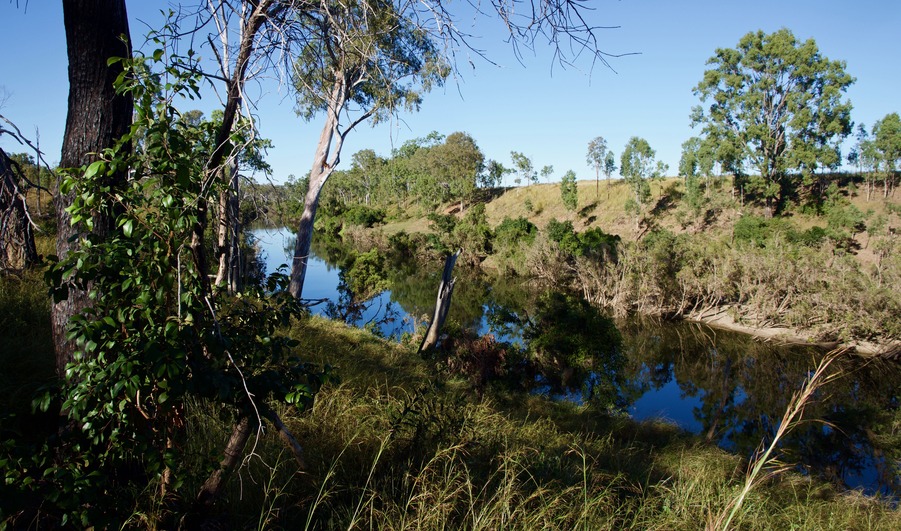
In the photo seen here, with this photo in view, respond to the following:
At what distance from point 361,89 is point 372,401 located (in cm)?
908

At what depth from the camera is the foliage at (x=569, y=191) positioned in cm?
3619

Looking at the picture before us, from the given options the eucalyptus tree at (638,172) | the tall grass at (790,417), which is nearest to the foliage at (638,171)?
the eucalyptus tree at (638,172)

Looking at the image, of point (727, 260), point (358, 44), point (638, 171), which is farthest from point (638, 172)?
point (358, 44)

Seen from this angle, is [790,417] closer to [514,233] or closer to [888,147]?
[514,233]

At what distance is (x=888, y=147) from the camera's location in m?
29.5

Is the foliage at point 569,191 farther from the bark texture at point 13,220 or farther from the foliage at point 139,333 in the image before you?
the foliage at point 139,333

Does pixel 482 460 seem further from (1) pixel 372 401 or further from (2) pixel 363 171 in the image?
(2) pixel 363 171

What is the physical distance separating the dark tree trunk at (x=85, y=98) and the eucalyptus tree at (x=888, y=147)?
37.1 metres

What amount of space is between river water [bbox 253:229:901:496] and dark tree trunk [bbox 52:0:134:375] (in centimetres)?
470

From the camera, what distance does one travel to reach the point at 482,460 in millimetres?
3098

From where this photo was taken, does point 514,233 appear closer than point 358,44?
No

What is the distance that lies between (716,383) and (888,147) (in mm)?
25946

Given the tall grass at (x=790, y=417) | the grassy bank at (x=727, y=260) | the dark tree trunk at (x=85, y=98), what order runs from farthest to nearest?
the grassy bank at (x=727, y=260), the dark tree trunk at (x=85, y=98), the tall grass at (x=790, y=417)

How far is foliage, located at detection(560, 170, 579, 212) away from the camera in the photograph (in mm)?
36188
